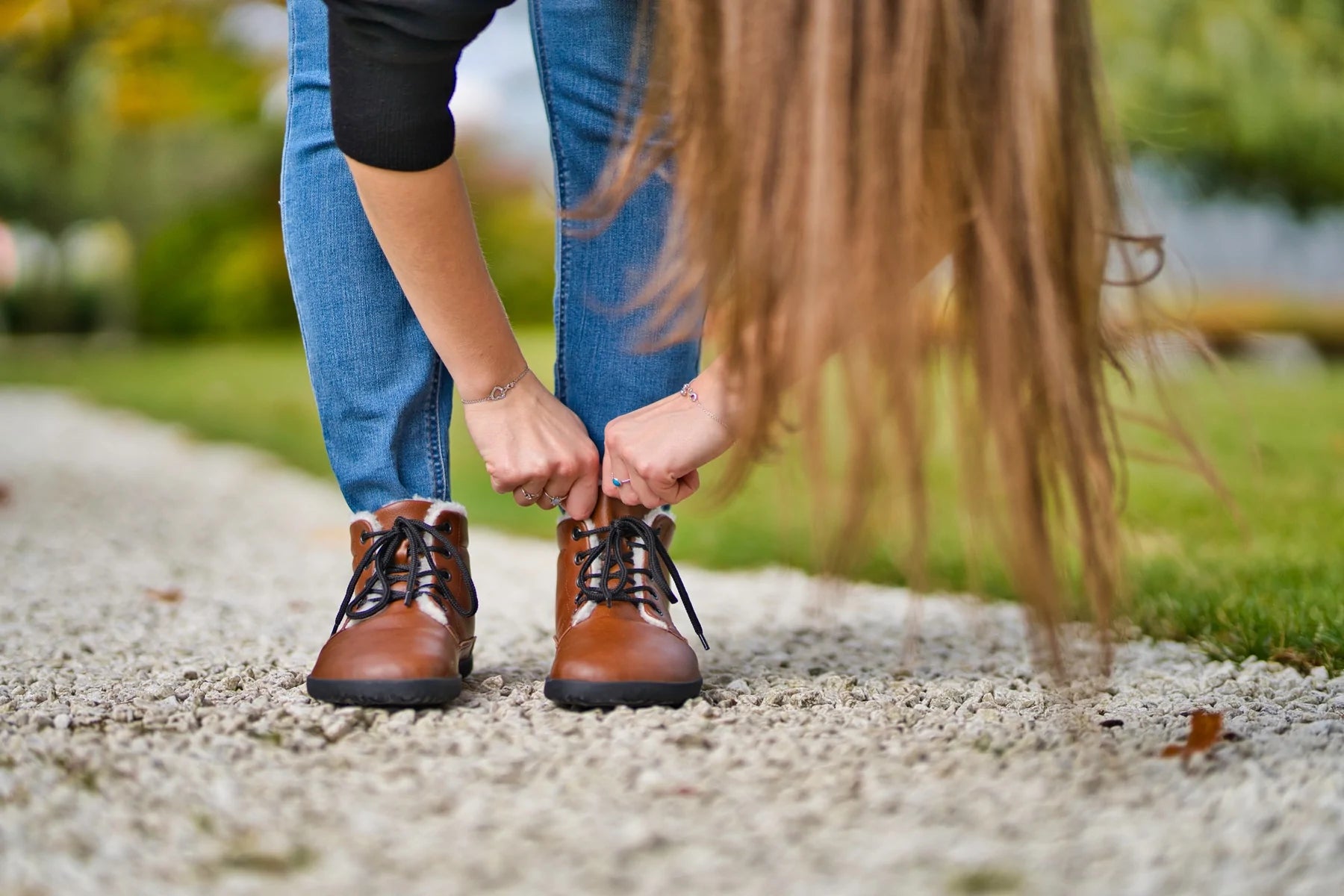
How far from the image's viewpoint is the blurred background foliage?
10.1 m

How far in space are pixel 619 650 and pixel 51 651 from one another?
85 cm

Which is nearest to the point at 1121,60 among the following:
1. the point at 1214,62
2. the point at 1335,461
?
the point at 1214,62

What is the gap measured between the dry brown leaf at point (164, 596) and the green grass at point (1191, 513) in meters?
0.92

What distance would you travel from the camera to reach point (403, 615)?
1.24 m

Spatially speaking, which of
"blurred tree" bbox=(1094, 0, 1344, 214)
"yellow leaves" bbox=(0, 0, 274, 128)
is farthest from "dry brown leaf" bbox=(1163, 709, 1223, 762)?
"blurred tree" bbox=(1094, 0, 1344, 214)

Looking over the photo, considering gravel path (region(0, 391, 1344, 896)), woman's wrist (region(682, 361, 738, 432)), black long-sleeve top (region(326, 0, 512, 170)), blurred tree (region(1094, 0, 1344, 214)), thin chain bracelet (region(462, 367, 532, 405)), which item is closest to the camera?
gravel path (region(0, 391, 1344, 896))

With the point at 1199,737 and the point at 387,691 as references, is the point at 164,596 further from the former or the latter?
the point at 1199,737

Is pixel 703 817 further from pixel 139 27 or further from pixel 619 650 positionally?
pixel 139 27

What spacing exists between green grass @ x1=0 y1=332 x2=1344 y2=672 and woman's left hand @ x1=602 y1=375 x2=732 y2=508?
0.17ft

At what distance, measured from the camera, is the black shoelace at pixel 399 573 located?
127 cm

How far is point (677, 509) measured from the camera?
369 cm

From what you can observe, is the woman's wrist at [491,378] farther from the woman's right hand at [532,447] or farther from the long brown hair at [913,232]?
the long brown hair at [913,232]

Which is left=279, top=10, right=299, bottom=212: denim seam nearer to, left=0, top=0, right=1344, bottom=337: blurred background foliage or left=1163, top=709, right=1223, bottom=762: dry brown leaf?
left=1163, top=709, right=1223, bottom=762: dry brown leaf

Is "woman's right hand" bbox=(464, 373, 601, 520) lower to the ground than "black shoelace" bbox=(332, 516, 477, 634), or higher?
higher
